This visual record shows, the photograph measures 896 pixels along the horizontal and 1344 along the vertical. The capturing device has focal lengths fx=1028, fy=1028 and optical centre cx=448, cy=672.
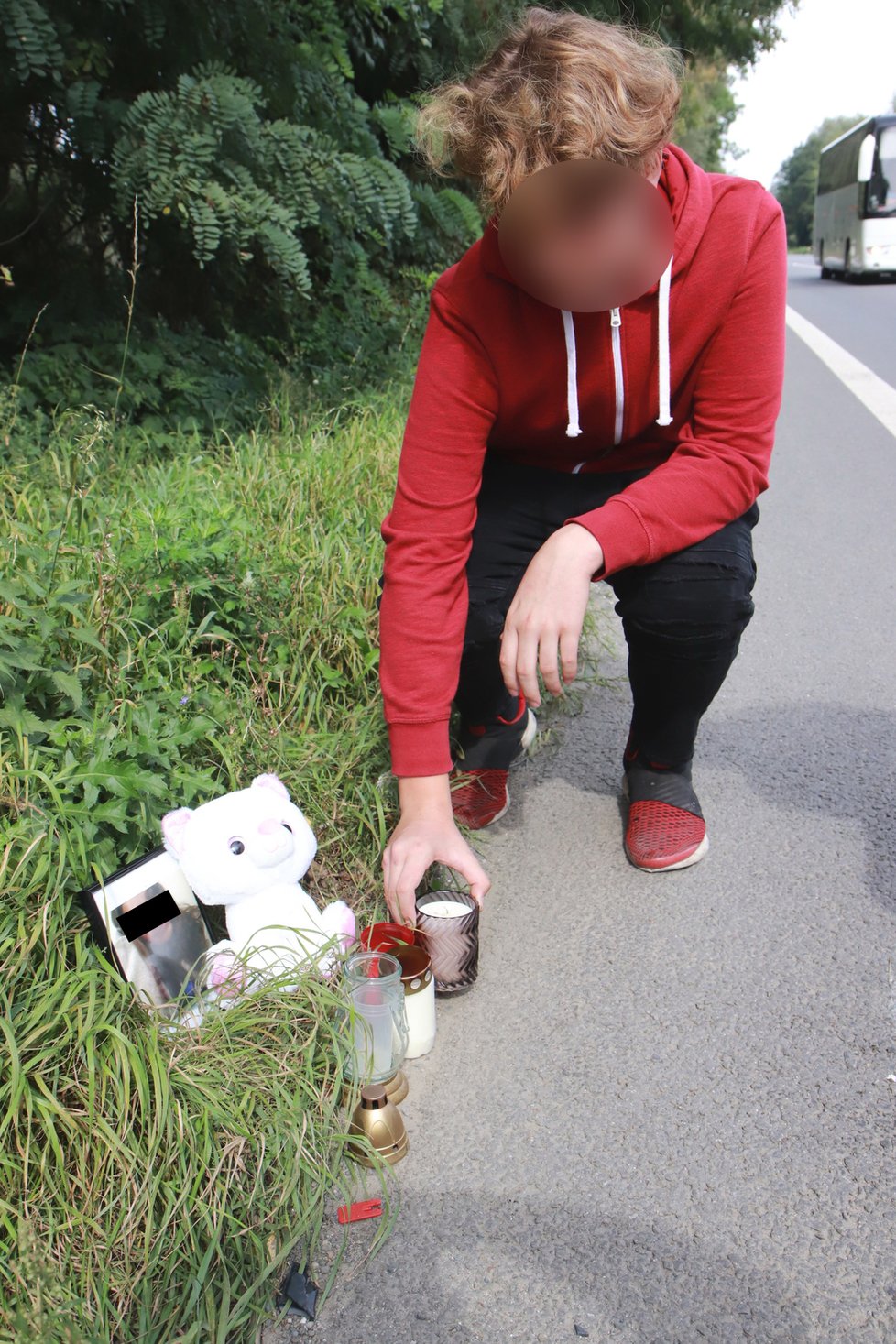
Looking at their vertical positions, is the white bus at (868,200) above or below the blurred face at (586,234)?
below

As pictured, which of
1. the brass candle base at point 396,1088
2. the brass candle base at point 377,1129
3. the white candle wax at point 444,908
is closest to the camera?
the brass candle base at point 377,1129

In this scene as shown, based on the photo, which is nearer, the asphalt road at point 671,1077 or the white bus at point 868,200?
the asphalt road at point 671,1077

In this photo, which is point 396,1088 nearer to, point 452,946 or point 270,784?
point 452,946

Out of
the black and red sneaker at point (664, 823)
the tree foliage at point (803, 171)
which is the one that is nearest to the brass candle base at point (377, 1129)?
the black and red sneaker at point (664, 823)

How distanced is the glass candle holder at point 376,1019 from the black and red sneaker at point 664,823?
2.62ft

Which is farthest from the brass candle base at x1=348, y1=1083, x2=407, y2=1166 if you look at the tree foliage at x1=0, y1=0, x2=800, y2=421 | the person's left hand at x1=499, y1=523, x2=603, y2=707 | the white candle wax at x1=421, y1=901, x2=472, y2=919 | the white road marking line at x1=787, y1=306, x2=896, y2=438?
the white road marking line at x1=787, y1=306, x2=896, y2=438

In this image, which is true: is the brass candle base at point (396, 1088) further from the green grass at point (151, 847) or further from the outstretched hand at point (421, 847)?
the outstretched hand at point (421, 847)

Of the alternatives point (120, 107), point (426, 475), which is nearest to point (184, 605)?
point (426, 475)

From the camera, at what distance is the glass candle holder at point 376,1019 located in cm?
171

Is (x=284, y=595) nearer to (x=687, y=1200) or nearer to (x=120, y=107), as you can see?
(x=687, y=1200)

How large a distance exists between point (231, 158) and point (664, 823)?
302cm

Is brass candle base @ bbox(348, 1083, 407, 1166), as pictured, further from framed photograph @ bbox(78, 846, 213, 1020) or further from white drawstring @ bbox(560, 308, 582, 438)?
white drawstring @ bbox(560, 308, 582, 438)

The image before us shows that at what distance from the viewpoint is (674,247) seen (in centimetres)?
195

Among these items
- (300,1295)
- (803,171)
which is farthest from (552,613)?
(803,171)
